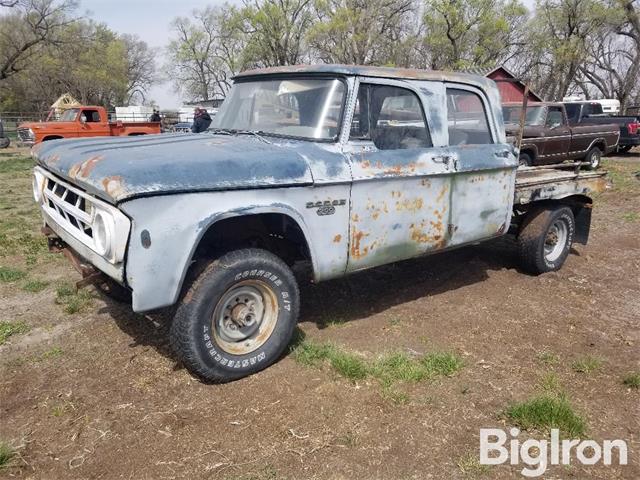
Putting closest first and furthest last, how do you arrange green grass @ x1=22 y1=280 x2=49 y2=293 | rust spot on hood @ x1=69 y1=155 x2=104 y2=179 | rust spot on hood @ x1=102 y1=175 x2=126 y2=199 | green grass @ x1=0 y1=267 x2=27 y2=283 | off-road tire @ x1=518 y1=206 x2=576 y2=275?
rust spot on hood @ x1=102 y1=175 x2=126 y2=199, rust spot on hood @ x1=69 y1=155 x2=104 y2=179, green grass @ x1=22 y1=280 x2=49 y2=293, green grass @ x1=0 y1=267 x2=27 y2=283, off-road tire @ x1=518 y1=206 x2=576 y2=275

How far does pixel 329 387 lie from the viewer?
336cm

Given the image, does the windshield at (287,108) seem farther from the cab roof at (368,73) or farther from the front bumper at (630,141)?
the front bumper at (630,141)

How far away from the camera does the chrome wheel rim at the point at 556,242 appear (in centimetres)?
574

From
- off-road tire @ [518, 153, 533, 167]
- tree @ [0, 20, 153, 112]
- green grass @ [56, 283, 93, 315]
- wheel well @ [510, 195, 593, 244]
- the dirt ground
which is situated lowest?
the dirt ground

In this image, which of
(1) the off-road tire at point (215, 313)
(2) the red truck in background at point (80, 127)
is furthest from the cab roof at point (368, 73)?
(2) the red truck in background at point (80, 127)

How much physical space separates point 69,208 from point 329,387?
81.0 inches

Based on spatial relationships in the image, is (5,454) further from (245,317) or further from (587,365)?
(587,365)

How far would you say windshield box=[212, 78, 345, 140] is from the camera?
3.83m

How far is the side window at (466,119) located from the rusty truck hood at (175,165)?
1.49 m

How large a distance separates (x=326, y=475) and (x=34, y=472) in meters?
1.45

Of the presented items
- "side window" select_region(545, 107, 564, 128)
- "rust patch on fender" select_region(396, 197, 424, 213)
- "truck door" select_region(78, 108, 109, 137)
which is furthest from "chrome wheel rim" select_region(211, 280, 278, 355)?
"truck door" select_region(78, 108, 109, 137)

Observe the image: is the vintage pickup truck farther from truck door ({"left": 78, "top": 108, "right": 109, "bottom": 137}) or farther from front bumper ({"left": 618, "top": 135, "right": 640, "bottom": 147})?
front bumper ({"left": 618, "top": 135, "right": 640, "bottom": 147})

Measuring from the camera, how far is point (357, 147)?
3.79 m

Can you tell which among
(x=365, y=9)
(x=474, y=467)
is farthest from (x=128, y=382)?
(x=365, y=9)
